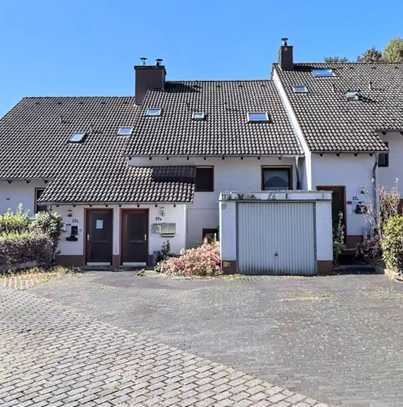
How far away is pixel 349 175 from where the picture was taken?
57.2 feet

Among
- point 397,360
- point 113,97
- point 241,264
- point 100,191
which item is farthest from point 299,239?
point 113,97

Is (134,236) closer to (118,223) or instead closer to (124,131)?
(118,223)

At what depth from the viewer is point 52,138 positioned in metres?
22.4

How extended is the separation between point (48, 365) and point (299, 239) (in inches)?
412

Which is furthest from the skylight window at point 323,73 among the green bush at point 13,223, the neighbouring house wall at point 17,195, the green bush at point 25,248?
the green bush at point 13,223

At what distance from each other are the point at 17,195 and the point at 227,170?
892 cm

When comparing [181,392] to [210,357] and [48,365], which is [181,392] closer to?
[210,357]

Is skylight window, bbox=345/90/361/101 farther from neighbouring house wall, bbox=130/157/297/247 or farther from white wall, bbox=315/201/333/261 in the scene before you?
white wall, bbox=315/201/333/261

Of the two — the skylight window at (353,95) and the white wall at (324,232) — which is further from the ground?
the skylight window at (353,95)

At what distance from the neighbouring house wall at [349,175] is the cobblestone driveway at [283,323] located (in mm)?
4043

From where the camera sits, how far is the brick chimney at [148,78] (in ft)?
80.9

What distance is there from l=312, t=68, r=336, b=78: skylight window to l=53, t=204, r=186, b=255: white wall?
10521mm

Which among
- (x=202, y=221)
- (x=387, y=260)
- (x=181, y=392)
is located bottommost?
(x=181, y=392)

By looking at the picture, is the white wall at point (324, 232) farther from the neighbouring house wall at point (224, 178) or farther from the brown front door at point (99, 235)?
the brown front door at point (99, 235)
